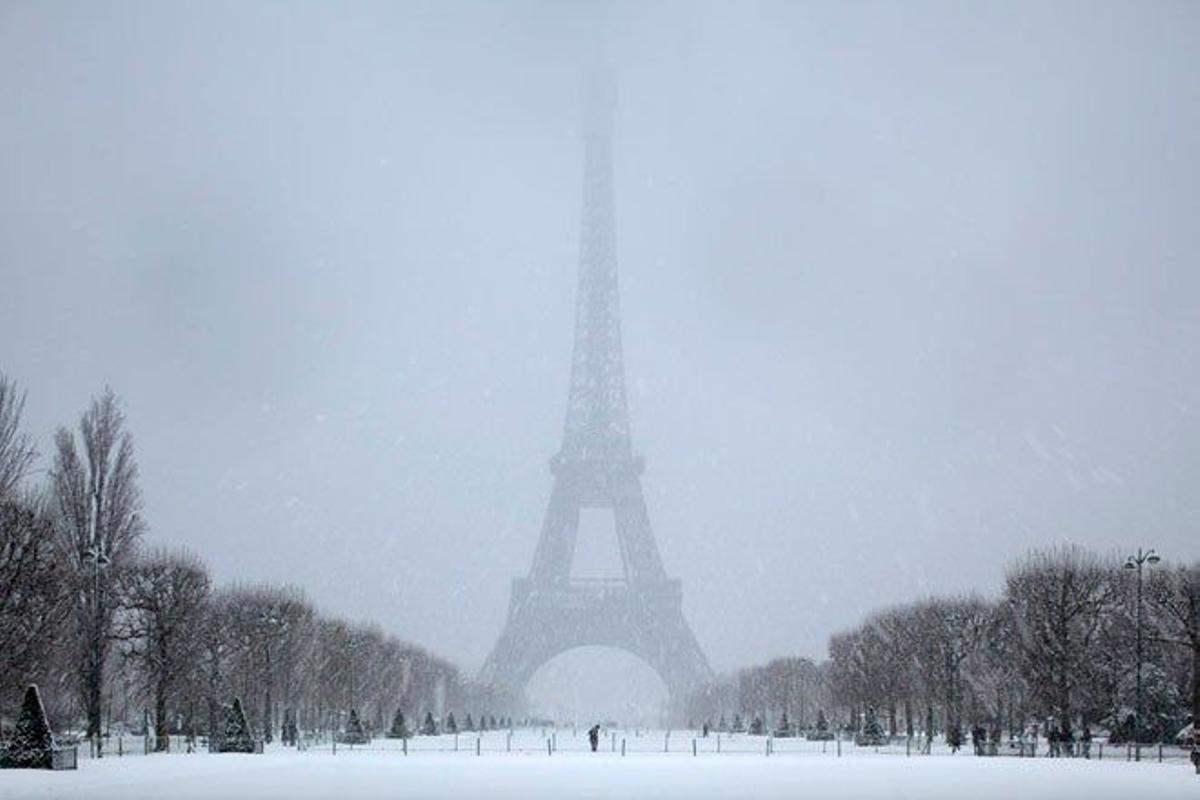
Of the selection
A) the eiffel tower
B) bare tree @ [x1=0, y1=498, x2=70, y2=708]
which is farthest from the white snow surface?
the eiffel tower

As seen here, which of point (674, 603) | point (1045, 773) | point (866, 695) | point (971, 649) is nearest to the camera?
point (1045, 773)

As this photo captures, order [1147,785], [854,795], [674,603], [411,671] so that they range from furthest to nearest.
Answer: [674,603] < [411,671] < [1147,785] < [854,795]

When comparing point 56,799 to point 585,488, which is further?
point 585,488

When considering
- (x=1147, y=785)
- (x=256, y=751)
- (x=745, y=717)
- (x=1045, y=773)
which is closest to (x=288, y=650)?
(x=256, y=751)

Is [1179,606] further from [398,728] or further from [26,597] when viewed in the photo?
[26,597]

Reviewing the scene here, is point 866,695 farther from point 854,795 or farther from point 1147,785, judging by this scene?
point 854,795

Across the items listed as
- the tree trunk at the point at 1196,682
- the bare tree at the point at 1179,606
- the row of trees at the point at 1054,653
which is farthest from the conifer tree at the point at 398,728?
the tree trunk at the point at 1196,682

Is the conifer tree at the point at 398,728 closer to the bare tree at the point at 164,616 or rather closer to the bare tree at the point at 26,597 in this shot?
the bare tree at the point at 164,616
